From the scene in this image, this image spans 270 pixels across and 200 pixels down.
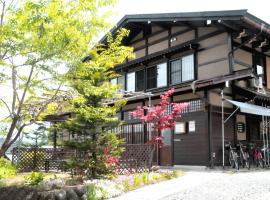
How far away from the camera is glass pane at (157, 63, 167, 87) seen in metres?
18.5

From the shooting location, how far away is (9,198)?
1084 centimetres

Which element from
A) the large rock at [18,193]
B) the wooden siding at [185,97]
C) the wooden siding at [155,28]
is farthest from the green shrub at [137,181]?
the wooden siding at [155,28]

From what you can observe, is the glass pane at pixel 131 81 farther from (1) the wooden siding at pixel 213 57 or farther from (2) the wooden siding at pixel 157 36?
(1) the wooden siding at pixel 213 57

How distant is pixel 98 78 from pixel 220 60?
654 cm

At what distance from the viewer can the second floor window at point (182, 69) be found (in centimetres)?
1708

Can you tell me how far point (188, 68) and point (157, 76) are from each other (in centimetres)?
221

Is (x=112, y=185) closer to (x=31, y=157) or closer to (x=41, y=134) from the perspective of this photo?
(x=31, y=157)

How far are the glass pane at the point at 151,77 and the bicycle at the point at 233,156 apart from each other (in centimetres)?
572

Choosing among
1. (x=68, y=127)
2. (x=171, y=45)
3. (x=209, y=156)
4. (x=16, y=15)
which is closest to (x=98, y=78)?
(x=68, y=127)

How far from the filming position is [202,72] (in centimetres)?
1647

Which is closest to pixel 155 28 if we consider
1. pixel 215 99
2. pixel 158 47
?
pixel 158 47

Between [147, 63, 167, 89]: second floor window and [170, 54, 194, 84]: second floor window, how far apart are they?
1.93 feet

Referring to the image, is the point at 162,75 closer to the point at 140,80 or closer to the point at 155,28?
the point at 140,80

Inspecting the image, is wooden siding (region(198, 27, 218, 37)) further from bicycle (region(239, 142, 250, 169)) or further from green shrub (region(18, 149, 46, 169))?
green shrub (region(18, 149, 46, 169))
